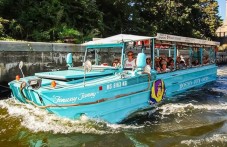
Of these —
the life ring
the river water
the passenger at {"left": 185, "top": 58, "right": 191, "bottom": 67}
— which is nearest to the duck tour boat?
the life ring

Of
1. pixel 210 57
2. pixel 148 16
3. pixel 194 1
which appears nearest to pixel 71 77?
pixel 210 57

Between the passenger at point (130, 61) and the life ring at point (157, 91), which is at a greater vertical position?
the passenger at point (130, 61)

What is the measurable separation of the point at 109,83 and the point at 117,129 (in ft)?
3.47

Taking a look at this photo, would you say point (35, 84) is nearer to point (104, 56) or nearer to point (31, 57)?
point (104, 56)

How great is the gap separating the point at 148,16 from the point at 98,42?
737 inches

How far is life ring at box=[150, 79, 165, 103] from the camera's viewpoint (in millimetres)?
7855

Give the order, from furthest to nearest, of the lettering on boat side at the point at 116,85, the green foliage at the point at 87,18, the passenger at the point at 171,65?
the green foliage at the point at 87,18, the passenger at the point at 171,65, the lettering on boat side at the point at 116,85

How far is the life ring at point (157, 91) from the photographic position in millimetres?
7855

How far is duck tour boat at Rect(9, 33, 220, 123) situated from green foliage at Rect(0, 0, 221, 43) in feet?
21.1

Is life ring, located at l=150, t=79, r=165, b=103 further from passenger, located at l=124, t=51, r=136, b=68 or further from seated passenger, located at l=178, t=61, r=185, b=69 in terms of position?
seated passenger, located at l=178, t=61, r=185, b=69

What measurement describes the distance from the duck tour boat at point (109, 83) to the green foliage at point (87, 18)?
21.1 feet

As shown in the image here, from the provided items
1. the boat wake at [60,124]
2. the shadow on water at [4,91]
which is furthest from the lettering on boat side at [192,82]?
the shadow on water at [4,91]

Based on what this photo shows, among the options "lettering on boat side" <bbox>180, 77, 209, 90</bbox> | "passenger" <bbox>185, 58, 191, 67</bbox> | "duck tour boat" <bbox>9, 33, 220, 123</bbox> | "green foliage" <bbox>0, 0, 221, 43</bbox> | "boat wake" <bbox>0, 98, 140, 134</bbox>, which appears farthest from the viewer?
"green foliage" <bbox>0, 0, 221, 43</bbox>

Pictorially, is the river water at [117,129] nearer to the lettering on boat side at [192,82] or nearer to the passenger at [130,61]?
the passenger at [130,61]
